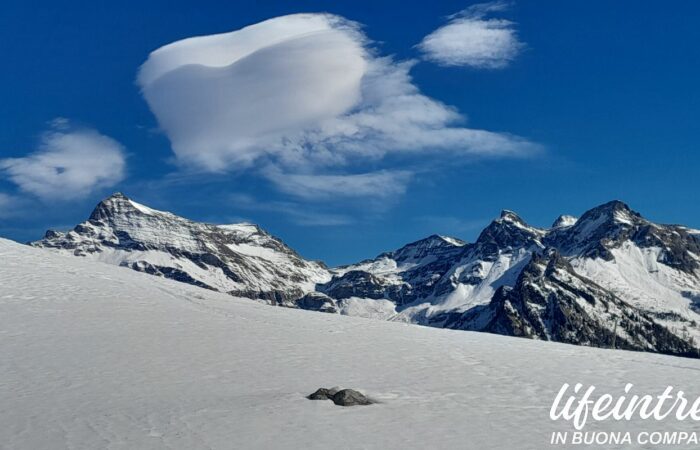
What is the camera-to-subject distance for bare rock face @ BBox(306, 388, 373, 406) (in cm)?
2836

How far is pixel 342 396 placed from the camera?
28.5 m

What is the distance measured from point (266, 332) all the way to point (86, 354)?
11736 mm

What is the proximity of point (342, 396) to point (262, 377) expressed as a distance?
6444 mm

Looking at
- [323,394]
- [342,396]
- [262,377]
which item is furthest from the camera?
[262,377]

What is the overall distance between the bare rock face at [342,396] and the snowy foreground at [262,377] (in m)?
0.53

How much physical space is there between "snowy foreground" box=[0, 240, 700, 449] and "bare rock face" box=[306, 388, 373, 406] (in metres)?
0.53

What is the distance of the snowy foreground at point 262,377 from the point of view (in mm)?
24844

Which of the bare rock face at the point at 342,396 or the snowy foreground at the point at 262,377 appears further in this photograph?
the bare rock face at the point at 342,396

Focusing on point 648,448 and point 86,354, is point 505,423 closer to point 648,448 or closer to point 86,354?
point 648,448

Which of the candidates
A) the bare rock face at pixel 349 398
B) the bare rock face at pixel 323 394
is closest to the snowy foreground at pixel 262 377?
the bare rock face at pixel 349 398

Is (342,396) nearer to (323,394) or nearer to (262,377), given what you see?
(323,394)

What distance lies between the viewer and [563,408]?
27797mm

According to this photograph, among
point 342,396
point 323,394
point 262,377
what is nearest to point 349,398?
point 342,396

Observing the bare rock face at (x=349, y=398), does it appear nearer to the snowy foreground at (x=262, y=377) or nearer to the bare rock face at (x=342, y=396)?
the bare rock face at (x=342, y=396)
